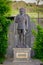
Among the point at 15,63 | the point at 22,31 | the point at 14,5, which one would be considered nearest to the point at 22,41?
the point at 22,31

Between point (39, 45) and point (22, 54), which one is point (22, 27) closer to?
point (39, 45)

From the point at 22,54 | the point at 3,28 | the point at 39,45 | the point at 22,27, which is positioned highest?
the point at 22,27

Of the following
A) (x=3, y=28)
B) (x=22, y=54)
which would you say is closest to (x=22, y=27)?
(x=3, y=28)

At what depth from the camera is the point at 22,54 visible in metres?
12.2

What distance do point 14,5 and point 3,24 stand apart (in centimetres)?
606

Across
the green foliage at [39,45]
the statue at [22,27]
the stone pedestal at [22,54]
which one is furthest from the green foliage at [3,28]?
the green foliage at [39,45]

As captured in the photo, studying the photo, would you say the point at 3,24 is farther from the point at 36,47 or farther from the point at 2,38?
the point at 36,47

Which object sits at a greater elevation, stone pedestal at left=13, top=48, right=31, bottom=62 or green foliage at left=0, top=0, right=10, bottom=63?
green foliage at left=0, top=0, right=10, bottom=63

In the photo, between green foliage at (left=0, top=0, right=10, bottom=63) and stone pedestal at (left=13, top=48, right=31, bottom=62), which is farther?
green foliage at (left=0, top=0, right=10, bottom=63)

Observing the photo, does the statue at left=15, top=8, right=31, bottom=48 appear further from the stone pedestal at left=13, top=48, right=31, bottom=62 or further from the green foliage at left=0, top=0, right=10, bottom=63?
the green foliage at left=0, top=0, right=10, bottom=63

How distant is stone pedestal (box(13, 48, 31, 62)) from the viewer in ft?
39.8

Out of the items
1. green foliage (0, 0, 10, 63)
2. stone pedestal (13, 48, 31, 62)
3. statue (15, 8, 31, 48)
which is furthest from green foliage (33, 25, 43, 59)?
green foliage (0, 0, 10, 63)

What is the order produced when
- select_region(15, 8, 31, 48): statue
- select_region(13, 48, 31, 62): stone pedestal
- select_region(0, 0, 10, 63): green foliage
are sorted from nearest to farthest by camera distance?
1. select_region(13, 48, 31, 62): stone pedestal
2. select_region(15, 8, 31, 48): statue
3. select_region(0, 0, 10, 63): green foliage

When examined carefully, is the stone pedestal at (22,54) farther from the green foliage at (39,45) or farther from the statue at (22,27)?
the green foliage at (39,45)
